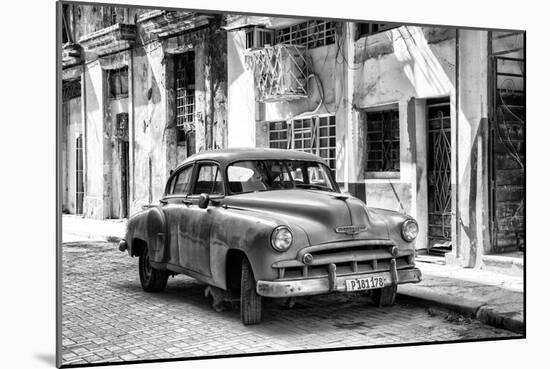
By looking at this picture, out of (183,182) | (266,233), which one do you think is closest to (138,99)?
(183,182)

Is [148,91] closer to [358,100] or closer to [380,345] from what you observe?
[358,100]

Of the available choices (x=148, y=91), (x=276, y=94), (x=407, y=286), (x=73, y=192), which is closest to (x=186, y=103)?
(x=148, y=91)

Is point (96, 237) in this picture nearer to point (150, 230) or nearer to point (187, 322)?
point (150, 230)

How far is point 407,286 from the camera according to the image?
6641mm

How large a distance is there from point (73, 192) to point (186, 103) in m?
1.37

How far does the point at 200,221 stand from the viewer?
6566 millimetres

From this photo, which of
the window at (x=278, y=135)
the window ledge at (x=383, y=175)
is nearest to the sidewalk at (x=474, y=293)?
the window ledge at (x=383, y=175)

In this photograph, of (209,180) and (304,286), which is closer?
(304,286)

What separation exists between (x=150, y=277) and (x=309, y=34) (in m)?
2.52

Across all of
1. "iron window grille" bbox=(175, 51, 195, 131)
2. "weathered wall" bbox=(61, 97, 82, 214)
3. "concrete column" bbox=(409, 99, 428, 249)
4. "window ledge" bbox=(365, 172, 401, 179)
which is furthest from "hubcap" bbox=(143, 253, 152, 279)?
"concrete column" bbox=(409, 99, 428, 249)

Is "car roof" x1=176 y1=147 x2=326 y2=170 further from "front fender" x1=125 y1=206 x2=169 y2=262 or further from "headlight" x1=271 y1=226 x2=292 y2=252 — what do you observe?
"headlight" x1=271 y1=226 x2=292 y2=252

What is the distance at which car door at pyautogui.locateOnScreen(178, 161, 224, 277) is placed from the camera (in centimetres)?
647

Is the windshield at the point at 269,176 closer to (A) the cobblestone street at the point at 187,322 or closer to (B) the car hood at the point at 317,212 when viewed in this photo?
(B) the car hood at the point at 317,212

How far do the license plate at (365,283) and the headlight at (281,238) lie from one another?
0.56m
